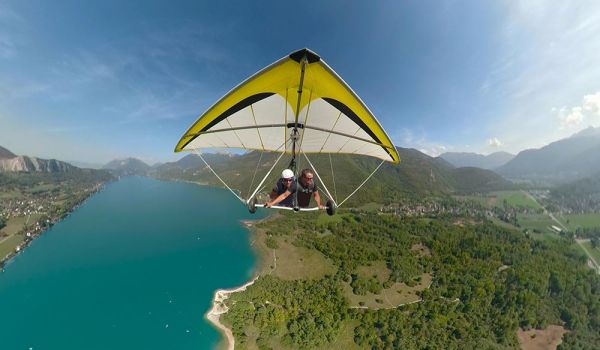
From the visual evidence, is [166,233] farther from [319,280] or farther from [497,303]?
[497,303]

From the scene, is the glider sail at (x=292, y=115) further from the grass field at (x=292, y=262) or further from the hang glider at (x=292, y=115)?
the grass field at (x=292, y=262)

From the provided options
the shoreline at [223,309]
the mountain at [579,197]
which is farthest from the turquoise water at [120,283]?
the mountain at [579,197]

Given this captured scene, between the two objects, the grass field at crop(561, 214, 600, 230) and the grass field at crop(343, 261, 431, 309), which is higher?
the grass field at crop(561, 214, 600, 230)

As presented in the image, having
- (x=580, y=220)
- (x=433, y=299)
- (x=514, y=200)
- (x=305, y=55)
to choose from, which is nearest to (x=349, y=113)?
(x=305, y=55)

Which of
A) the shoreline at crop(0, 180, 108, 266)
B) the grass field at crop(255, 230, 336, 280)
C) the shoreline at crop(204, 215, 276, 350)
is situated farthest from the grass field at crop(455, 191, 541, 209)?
the shoreline at crop(0, 180, 108, 266)

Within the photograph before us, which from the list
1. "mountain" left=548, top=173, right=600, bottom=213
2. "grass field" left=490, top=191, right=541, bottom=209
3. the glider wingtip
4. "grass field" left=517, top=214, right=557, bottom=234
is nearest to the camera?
the glider wingtip

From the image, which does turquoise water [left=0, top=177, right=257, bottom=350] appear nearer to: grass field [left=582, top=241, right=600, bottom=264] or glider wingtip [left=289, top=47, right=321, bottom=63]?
glider wingtip [left=289, top=47, right=321, bottom=63]
